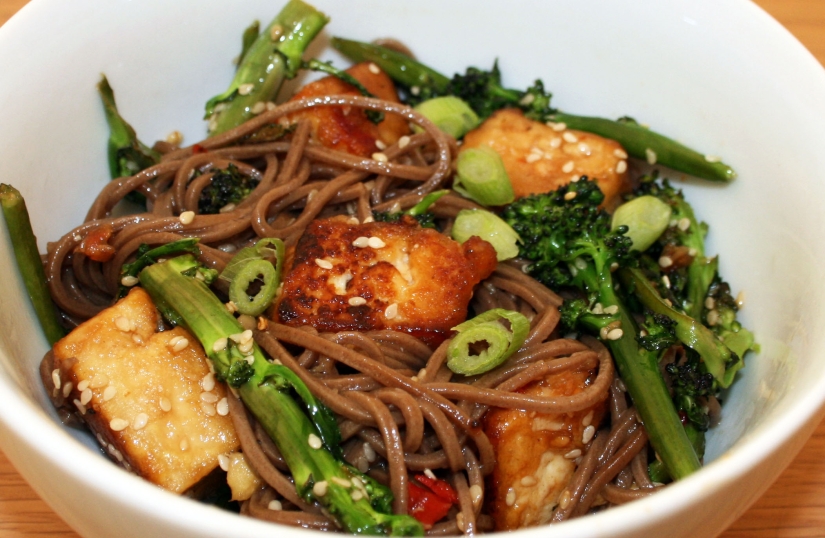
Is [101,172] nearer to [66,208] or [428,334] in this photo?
[66,208]

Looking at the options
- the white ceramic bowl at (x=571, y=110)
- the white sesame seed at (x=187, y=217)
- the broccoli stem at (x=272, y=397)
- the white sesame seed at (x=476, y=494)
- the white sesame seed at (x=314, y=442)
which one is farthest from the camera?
the white sesame seed at (x=187, y=217)

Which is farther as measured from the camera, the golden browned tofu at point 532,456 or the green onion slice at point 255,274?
the green onion slice at point 255,274

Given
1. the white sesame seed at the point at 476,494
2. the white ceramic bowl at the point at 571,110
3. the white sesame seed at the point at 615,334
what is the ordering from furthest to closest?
the white sesame seed at the point at 615,334, the white sesame seed at the point at 476,494, the white ceramic bowl at the point at 571,110

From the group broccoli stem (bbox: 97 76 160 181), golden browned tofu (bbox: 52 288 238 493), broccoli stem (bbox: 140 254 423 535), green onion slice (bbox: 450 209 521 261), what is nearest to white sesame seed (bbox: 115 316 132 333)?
golden browned tofu (bbox: 52 288 238 493)

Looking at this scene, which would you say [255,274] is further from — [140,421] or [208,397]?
[140,421]

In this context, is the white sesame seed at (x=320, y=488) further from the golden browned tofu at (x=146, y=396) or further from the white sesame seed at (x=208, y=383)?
the white sesame seed at (x=208, y=383)

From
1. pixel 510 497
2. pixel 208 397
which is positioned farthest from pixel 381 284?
pixel 510 497

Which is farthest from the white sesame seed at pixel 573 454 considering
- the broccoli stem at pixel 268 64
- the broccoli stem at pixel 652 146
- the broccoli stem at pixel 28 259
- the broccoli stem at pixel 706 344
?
the broccoli stem at pixel 268 64
